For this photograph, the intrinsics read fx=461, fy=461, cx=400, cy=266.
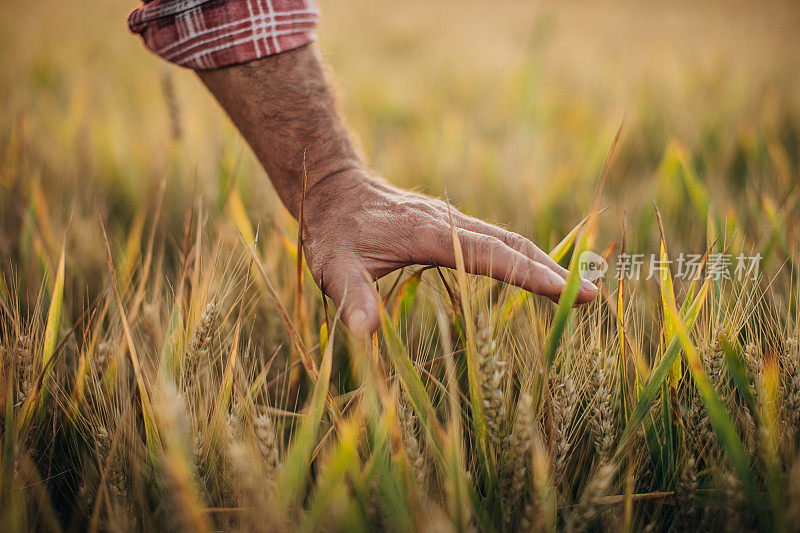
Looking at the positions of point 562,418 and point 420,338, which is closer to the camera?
point 562,418

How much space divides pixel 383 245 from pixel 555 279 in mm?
233

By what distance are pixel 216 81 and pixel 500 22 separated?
4.52 m

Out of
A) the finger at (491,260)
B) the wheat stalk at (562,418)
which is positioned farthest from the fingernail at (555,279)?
the wheat stalk at (562,418)

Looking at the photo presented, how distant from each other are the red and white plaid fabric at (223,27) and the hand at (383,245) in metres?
0.23

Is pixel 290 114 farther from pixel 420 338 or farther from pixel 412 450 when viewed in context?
pixel 412 450

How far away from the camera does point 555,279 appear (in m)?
0.55

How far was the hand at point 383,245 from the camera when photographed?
0.56 m

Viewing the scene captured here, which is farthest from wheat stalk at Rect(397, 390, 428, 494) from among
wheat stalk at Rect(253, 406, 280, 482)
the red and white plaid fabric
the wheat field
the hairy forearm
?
the red and white plaid fabric

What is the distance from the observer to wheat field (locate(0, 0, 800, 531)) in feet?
1.46

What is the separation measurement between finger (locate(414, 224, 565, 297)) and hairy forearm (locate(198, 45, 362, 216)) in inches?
9.0

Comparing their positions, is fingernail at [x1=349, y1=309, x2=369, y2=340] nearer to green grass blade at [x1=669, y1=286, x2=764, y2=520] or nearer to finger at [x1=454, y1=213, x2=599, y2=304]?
finger at [x1=454, y1=213, x2=599, y2=304]

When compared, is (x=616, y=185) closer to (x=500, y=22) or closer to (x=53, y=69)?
(x=53, y=69)
